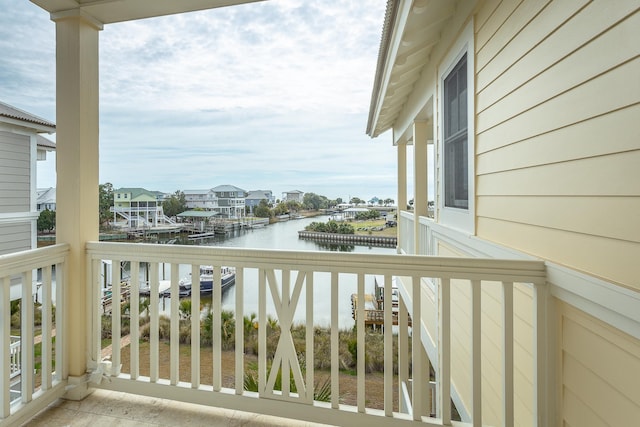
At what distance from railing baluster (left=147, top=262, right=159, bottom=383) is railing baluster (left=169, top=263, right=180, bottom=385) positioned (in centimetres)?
11

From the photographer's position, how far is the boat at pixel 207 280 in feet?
6.65

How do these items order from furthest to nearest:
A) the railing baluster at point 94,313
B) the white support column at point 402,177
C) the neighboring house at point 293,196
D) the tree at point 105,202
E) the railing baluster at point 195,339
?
1. the white support column at point 402,177
2. the neighboring house at point 293,196
3. the tree at point 105,202
4. the railing baluster at point 94,313
5. the railing baluster at point 195,339

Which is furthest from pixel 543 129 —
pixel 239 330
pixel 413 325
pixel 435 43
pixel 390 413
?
pixel 435 43

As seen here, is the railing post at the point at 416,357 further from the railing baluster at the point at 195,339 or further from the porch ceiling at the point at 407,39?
the porch ceiling at the point at 407,39

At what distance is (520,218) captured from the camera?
5.43ft

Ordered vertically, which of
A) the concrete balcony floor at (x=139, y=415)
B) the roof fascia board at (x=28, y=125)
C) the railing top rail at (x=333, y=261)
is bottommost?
the concrete balcony floor at (x=139, y=415)

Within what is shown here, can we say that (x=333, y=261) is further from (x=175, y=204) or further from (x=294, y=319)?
(x=175, y=204)

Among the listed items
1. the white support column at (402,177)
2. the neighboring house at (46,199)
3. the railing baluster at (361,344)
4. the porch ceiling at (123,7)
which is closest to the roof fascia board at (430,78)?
the white support column at (402,177)

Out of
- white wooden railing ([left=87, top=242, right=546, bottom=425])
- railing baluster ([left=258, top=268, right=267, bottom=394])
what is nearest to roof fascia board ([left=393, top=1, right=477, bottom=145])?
white wooden railing ([left=87, top=242, right=546, bottom=425])

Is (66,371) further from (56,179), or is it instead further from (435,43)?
(435,43)

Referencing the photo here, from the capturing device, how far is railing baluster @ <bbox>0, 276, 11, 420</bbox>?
71.2 inches

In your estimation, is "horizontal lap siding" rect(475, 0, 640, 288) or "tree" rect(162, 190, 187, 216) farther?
"tree" rect(162, 190, 187, 216)

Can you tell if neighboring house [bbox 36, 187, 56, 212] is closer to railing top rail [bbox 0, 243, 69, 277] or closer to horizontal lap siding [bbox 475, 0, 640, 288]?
railing top rail [bbox 0, 243, 69, 277]

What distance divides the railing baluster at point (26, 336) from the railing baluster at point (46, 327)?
4.3 inches
